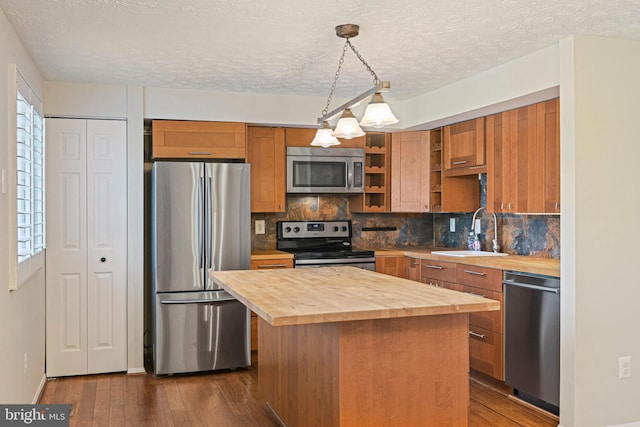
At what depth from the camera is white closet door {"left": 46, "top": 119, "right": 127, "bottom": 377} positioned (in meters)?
4.55

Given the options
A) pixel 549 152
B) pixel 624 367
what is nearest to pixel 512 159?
pixel 549 152

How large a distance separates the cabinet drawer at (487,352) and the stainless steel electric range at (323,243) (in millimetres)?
1247

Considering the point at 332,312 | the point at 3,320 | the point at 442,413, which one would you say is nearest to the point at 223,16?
the point at 332,312

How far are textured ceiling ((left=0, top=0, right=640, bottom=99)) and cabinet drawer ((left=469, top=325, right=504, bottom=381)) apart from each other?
1883 millimetres

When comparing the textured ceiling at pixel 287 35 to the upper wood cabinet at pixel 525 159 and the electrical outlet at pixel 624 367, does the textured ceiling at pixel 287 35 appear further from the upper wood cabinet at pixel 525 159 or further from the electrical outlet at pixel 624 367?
the electrical outlet at pixel 624 367

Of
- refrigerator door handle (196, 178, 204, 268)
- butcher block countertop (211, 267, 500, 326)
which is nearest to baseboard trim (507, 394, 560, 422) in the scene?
butcher block countertop (211, 267, 500, 326)

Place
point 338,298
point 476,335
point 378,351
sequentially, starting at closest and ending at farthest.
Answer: point 378,351 < point 338,298 < point 476,335

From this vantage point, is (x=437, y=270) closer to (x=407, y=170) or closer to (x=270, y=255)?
(x=407, y=170)

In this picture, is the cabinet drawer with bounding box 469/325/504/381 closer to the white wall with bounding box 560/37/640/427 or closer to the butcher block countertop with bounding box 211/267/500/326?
the white wall with bounding box 560/37/640/427

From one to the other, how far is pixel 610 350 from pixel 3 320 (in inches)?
130

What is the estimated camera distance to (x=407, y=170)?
5574 mm

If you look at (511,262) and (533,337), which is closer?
(533,337)

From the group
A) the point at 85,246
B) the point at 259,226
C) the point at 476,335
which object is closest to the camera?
the point at 476,335

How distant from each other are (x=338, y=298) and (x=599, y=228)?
1.73 meters
